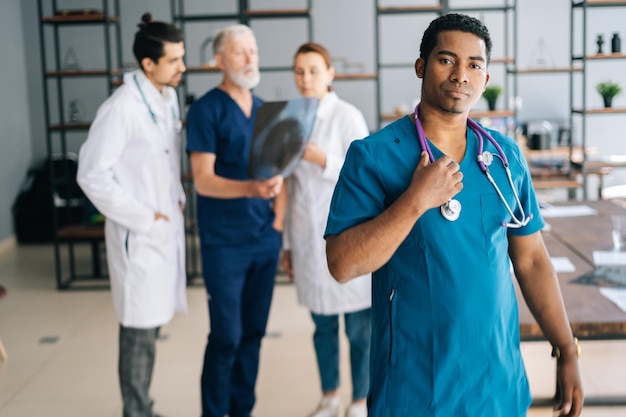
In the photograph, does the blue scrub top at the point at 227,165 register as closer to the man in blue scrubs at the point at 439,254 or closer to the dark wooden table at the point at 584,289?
the dark wooden table at the point at 584,289

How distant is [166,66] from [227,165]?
1.43ft

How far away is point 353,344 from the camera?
3.26 meters

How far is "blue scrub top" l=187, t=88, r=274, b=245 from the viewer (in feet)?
9.85

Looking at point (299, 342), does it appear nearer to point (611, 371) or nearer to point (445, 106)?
point (611, 371)

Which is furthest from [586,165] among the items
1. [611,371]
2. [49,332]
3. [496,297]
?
[496,297]

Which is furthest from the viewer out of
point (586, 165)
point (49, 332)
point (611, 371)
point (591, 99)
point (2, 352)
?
point (591, 99)

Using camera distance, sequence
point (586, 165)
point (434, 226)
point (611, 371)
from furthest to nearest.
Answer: point (586, 165), point (611, 371), point (434, 226)

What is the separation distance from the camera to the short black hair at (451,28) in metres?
1.50

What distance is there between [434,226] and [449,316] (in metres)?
0.17

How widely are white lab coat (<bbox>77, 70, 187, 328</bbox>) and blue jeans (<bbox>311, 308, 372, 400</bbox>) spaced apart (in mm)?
640

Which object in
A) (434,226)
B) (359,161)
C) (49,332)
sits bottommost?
(49,332)

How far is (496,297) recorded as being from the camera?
1.53 m

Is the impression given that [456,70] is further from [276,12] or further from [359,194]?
[276,12]

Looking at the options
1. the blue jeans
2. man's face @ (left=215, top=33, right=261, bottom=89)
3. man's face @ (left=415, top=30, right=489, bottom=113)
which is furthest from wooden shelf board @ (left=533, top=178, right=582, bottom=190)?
man's face @ (left=415, top=30, right=489, bottom=113)
